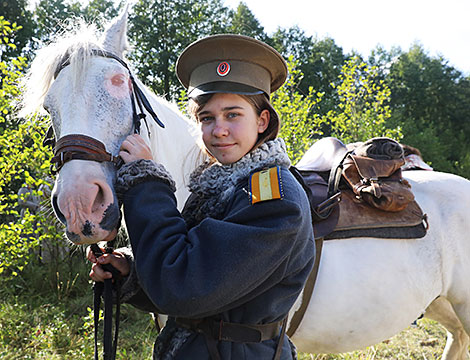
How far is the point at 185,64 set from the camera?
4.57 feet

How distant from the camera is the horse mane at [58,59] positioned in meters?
1.48

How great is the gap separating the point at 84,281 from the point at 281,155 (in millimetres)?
5277

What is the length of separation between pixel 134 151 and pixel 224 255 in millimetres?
483

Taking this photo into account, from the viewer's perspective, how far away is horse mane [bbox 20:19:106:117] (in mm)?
1479

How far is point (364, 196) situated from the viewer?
7.24 ft

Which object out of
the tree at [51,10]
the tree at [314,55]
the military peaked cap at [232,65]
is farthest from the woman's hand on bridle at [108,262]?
the tree at [314,55]

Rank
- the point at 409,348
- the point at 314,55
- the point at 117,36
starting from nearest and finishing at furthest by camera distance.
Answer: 1. the point at 117,36
2. the point at 409,348
3. the point at 314,55

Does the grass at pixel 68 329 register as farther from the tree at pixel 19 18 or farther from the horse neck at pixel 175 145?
the tree at pixel 19 18

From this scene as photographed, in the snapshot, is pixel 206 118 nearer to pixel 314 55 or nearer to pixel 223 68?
pixel 223 68

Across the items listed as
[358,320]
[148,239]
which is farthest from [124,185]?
[358,320]

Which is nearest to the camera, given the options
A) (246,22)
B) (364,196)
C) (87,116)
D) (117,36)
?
(87,116)

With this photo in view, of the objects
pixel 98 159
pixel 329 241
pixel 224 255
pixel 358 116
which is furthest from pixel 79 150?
pixel 358 116

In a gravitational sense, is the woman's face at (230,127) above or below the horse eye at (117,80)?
below

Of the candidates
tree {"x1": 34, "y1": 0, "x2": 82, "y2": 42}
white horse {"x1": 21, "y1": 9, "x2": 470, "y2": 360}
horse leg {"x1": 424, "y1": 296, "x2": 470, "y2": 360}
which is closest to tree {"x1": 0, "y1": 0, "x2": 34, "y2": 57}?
tree {"x1": 34, "y1": 0, "x2": 82, "y2": 42}
